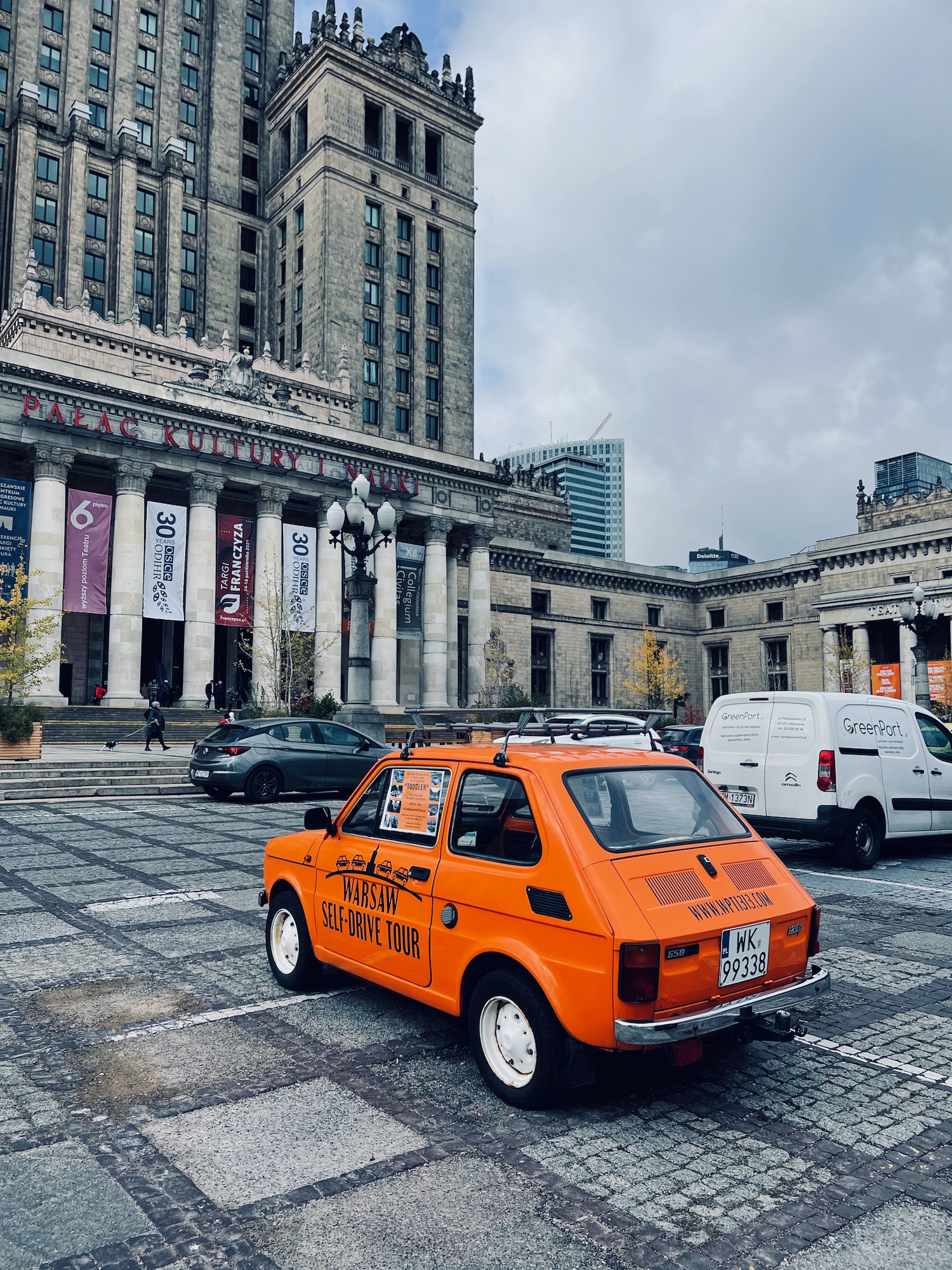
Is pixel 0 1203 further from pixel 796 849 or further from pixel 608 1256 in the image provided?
pixel 796 849

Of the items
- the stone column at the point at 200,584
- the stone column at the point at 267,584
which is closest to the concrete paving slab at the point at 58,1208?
the stone column at the point at 267,584

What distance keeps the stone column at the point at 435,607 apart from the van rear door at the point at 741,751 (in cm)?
3372

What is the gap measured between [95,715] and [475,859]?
30817mm

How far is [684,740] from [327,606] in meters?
23.5

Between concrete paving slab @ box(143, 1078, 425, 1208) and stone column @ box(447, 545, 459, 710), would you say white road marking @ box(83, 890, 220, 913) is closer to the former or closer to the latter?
concrete paving slab @ box(143, 1078, 425, 1208)

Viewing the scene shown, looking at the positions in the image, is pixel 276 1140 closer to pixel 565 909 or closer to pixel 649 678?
pixel 565 909

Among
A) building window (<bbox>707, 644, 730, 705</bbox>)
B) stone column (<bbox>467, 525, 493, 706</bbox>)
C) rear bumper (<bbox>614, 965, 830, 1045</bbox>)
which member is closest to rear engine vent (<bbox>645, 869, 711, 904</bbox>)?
rear bumper (<bbox>614, 965, 830, 1045</bbox>)

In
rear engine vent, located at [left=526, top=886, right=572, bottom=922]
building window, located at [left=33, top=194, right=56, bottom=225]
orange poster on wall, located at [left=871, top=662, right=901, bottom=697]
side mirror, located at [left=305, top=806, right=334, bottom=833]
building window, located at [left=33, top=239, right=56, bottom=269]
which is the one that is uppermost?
building window, located at [left=33, top=194, right=56, bottom=225]

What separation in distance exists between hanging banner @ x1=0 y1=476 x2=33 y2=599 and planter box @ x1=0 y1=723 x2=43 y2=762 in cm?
1325

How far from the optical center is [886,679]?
54812 millimetres

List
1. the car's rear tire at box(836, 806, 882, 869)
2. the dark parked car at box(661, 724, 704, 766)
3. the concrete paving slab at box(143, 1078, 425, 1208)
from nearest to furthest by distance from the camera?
the concrete paving slab at box(143, 1078, 425, 1208) → the car's rear tire at box(836, 806, 882, 869) → the dark parked car at box(661, 724, 704, 766)

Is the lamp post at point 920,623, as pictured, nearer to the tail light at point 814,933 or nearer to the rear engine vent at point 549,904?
the tail light at point 814,933

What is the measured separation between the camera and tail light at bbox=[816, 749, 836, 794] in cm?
1026

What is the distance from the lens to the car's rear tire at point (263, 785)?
55.4 feet
